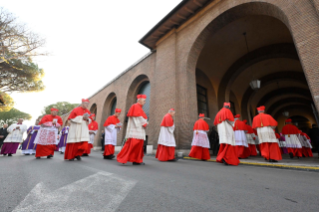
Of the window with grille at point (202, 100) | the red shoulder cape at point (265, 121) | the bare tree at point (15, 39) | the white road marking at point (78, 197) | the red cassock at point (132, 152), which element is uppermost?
the bare tree at point (15, 39)

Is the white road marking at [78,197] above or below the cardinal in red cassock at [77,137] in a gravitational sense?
below

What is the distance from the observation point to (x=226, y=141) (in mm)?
4977

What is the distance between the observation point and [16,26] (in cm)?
885

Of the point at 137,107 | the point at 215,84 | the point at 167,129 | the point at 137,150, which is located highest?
the point at 215,84

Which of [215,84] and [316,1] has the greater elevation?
[215,84]

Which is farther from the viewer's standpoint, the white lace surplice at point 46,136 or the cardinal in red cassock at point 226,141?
the white lace surplice at point 46,136

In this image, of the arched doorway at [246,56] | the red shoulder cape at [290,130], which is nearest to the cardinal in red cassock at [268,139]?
the red shoulder cape at [290,130]

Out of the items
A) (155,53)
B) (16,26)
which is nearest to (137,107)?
(155,53)

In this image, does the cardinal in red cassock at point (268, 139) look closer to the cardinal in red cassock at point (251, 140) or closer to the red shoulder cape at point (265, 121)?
the red shoulder cape at point (265, 121)

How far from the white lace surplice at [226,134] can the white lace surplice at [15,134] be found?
1031 centimetres

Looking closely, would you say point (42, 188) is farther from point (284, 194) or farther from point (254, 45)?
point (254, 45)

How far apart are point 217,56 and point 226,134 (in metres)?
8.44

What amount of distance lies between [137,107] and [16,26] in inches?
389

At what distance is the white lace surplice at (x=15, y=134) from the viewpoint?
824 cm
